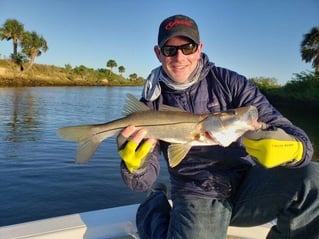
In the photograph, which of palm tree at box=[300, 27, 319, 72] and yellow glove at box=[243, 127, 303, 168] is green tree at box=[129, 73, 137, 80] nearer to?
palm tree at box=[300, 27, 319, 72]

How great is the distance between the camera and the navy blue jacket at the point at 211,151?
106 inches

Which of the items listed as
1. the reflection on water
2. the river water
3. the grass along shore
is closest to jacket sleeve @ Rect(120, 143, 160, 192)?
the river water

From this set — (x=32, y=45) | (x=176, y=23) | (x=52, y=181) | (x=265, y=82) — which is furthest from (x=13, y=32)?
(x=176, y=23)

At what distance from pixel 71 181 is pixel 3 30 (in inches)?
2342

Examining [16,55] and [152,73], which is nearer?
[152,73]

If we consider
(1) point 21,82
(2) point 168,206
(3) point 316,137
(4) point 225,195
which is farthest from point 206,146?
(1) point 21,82

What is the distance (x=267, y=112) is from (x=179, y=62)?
827mm

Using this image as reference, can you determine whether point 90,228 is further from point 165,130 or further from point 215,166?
point 215,166

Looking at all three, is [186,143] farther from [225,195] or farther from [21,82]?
[21,82]

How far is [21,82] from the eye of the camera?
1993 inches

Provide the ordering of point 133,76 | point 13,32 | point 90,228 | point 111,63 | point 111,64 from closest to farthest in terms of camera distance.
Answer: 1. point 90,228
2. point 13,32
3. point 111,63
4. point 111,64
5. point 133,76

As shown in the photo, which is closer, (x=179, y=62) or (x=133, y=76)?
(x=179, y=62)

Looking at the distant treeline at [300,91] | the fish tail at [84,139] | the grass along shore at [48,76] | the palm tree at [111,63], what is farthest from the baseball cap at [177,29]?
the palm tree at [111,63]

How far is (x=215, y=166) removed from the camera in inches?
108
